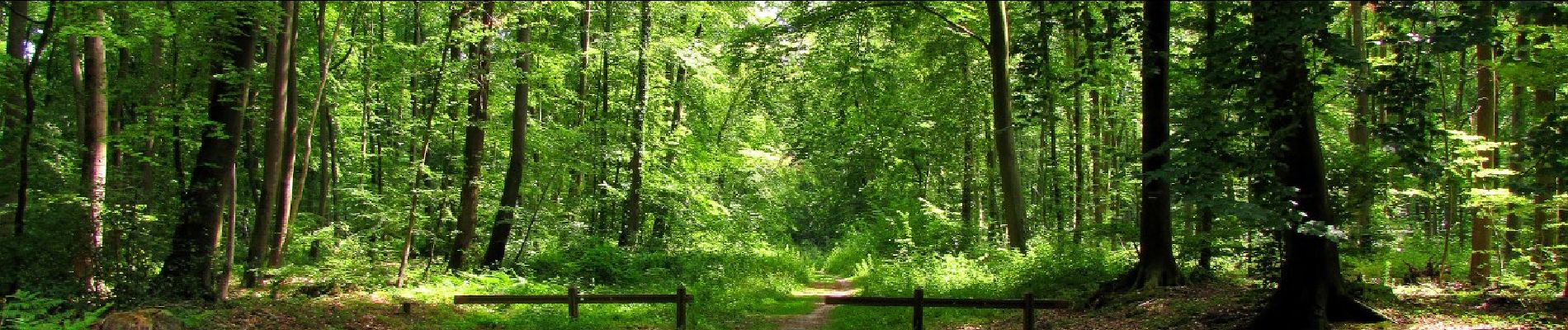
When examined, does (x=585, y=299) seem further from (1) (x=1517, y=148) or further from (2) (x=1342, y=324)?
(1) (x=1517, y=148)

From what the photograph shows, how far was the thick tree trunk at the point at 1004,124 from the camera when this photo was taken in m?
Answer: 13.5

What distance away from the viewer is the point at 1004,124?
543 inches

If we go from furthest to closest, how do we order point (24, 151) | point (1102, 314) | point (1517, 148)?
point (1517, 148), point (24, 151), point (1102, 314)

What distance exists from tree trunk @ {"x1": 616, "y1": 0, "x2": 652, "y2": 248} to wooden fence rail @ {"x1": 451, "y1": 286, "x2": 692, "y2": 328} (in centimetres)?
657

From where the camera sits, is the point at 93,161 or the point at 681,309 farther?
the point at 681,309

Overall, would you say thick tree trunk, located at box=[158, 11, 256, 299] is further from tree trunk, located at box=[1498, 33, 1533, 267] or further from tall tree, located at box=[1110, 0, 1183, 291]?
tree trunk, located at box=[1498, 33, 1533, 267]

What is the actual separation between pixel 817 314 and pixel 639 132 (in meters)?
5.99

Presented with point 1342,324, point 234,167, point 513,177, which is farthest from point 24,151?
point 1342,324

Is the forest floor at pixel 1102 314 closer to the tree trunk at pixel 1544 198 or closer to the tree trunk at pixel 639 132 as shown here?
the tree trunk at pixel 1544 198

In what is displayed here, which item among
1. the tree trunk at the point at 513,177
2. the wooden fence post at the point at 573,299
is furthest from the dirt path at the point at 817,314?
the tree trunk at the point at 513,177

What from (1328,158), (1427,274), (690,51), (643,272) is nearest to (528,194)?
(643,272)

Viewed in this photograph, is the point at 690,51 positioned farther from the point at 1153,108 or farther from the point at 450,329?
the point at 1153,108

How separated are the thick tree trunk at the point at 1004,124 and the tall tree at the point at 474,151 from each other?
856cm

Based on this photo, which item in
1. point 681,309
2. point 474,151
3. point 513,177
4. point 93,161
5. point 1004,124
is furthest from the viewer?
point 513,177
